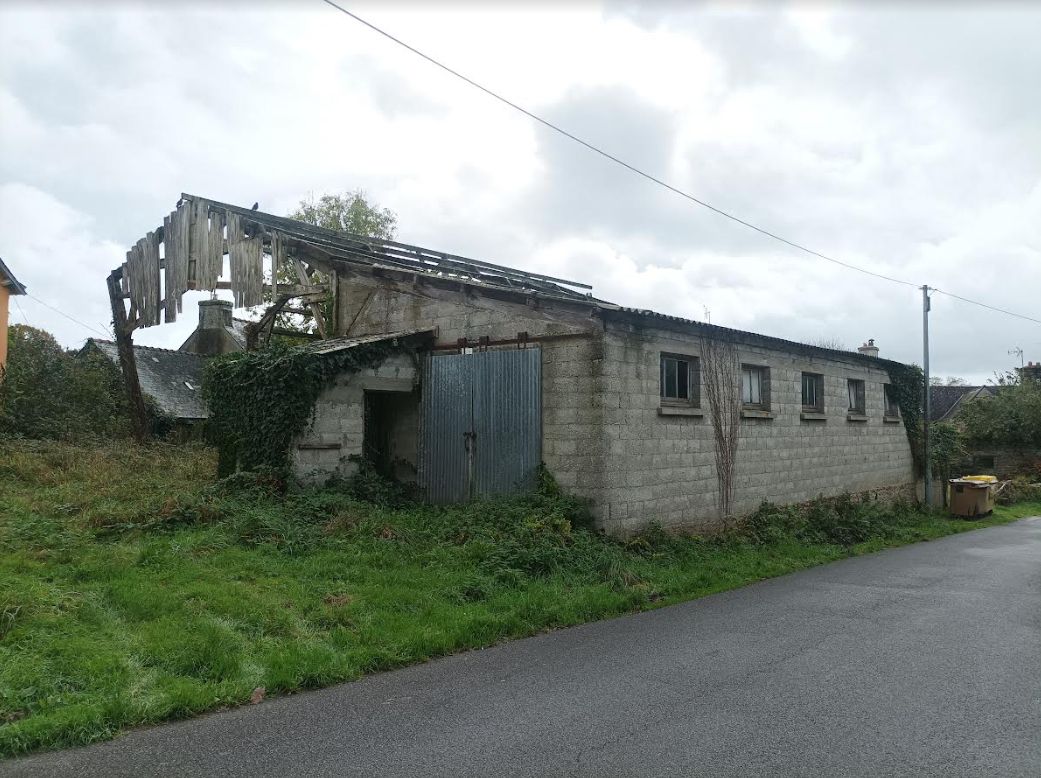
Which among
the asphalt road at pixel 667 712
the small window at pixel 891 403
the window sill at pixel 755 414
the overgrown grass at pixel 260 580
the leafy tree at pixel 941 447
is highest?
the small window at pixel 891 403

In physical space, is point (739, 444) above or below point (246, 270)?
below

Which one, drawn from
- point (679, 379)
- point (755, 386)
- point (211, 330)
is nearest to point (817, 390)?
point (755, 386)

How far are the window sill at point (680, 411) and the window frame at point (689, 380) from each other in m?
0.06

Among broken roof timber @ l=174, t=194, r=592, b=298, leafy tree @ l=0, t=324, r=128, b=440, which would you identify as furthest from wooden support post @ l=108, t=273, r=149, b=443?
broken roof timber @ l=174, t=194, r=592, b=298

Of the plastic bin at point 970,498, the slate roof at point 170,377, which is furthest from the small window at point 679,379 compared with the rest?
the slate roof at point 170,377

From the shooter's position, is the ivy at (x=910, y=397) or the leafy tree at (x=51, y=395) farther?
the ivy at (x=910, y=397)

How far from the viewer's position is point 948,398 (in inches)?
1711

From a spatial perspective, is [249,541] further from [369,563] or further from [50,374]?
[50,374]

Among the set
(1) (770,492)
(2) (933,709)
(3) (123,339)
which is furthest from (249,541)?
(3) (123,339)

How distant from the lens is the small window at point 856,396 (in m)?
18.3

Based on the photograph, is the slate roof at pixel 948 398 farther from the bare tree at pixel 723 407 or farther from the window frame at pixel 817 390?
the bare tree at pixel 723 407

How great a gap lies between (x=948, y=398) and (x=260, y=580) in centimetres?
4585

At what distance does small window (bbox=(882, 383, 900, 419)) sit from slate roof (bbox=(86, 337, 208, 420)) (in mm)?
20755

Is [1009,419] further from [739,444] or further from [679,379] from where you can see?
[679,379]
